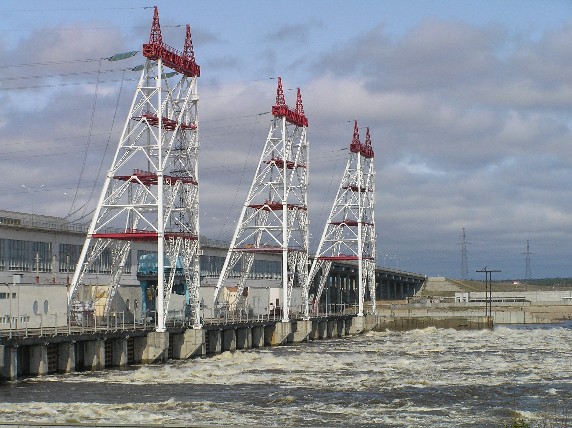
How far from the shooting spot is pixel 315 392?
5066 centimetres

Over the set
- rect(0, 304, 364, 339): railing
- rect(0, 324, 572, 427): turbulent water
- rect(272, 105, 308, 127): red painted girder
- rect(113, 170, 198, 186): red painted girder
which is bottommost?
rect(0, 324, 572, 427): turbulent water

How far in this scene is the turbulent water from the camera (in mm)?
40500

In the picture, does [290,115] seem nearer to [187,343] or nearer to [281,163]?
[281,163]

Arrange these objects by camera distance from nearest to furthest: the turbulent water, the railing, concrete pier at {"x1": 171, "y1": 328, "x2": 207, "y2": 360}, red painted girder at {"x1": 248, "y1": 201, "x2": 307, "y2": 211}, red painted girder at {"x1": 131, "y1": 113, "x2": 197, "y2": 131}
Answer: the turbulent water, the railing, red painted girder at {"x1": 131, "y1": 113, "x2": 197, "y2": 131}, concrete pier at {"x1": 171, "y1": 328, "x2": 207, "y2": 360}, red painted girder at {"x1": 248, "y1": 201, "x2": 307, "y2": 211}

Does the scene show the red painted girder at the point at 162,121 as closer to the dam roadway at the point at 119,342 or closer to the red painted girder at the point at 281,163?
the dam roadway at the point at 119,342

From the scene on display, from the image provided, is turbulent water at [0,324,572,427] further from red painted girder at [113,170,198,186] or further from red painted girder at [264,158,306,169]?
red painted girder at [264,158,306,169]

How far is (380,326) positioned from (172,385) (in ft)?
260

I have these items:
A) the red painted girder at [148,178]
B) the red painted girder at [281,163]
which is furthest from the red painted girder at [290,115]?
the red painted girder at [148,178]

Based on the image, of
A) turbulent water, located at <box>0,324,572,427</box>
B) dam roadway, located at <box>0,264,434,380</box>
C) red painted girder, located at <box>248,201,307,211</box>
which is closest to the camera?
turbulent water, located at <box>0,324,572,427</box>

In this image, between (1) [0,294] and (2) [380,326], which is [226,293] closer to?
(2) [380,326]

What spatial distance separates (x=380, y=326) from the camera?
12988 cm

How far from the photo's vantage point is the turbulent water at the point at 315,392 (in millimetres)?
40500

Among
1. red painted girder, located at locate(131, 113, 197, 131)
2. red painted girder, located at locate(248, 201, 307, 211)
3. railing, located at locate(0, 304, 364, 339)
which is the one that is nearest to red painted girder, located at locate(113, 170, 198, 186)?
red painted girder, located at locate(131, 113, 197, 131)

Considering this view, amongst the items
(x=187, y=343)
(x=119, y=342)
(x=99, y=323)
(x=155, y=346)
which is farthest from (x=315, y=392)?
(x=99, y=323)
